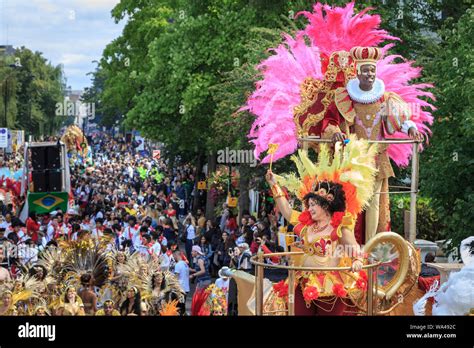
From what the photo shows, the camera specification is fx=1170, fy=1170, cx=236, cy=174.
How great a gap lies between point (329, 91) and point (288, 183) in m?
2.07

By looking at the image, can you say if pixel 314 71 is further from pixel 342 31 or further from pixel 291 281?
pixel 291 281

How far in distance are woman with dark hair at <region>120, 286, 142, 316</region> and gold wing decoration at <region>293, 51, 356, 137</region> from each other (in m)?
A: 2.50

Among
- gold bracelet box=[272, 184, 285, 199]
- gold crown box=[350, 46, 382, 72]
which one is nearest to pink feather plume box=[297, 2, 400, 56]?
gold crown box=[350, 46, 382, 72]

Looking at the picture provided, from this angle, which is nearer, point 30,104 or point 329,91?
point 329,91

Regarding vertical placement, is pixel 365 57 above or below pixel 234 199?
A: above

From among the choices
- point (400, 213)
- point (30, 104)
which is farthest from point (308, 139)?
point (30, 104)

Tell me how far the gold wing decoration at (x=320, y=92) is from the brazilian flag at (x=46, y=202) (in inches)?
876

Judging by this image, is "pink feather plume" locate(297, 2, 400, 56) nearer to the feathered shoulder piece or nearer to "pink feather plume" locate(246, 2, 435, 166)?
"pink feather plume" locate(246, 2, 435, 166)

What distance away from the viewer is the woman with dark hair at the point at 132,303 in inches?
487

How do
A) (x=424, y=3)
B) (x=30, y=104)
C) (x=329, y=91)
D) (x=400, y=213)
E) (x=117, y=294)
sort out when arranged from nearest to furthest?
(x=329, y=91) < (x=117, y=294) < (x=400, y=213) < (x=424, y=3) < (x=30, y=104)

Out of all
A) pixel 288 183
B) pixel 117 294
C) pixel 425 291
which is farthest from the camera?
pixel 117 294

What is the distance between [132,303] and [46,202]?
881 inches

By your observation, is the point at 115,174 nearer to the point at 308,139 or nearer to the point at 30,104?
the point at 30,104

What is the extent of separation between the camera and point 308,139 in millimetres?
11695
